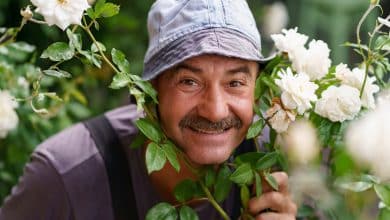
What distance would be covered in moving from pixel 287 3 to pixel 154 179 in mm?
1760

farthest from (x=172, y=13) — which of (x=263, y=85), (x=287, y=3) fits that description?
(x=287, y=3)

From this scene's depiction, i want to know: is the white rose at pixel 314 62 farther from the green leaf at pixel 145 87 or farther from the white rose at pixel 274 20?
the white rose at pixel 274 20

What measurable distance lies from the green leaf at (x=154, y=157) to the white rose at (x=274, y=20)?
157cm

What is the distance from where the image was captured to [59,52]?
3.58ft

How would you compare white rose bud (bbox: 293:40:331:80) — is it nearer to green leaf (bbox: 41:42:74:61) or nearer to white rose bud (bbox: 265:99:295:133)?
white rose bud (bbox: 265:99:295:133)

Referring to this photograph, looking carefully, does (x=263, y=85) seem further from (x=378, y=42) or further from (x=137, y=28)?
(x=137, y=28)

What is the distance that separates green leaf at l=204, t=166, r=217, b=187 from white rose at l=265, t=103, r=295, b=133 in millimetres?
168

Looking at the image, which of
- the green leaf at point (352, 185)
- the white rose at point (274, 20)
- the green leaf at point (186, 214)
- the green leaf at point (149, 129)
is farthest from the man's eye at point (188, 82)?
the white rose at point (274, 20)

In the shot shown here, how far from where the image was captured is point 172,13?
1.26 metres

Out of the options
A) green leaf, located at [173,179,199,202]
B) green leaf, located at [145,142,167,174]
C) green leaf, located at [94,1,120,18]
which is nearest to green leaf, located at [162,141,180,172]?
green leaf, located at [145,142,167,174]

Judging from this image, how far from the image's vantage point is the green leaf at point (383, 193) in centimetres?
104

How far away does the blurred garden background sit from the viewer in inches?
68.4

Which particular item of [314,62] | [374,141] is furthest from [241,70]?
[374,141]

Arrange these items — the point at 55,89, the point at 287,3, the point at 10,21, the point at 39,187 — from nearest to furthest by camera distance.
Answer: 1. the point at 39,187
2. the point at 55,89
3. the point at 10,21
4. the point at 287,3
